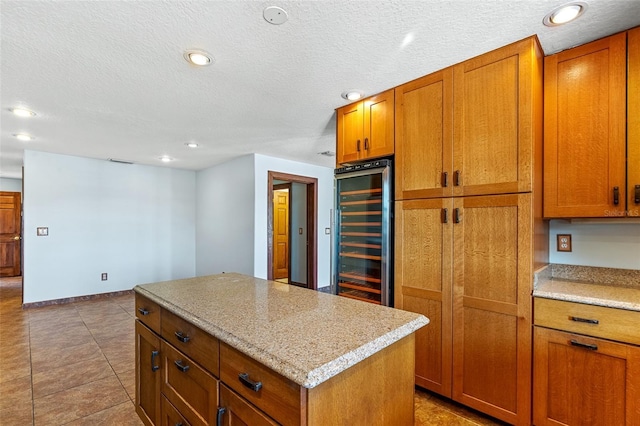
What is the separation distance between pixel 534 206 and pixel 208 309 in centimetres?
181

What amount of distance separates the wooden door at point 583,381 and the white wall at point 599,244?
2.16ft

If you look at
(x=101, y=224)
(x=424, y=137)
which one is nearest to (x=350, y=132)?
(x=424, y=137)

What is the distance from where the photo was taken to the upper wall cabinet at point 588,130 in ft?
5.57

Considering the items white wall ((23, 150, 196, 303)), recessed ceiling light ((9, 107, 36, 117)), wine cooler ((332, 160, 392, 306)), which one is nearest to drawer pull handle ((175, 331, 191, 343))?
wine cooler ((332, 160, 392, 306))

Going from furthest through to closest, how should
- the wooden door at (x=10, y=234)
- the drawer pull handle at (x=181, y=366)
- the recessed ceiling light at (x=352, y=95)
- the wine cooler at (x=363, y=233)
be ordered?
1. the wooden door at (x=10, y=234)
2. the recessed ceiling light at (x=352, y=95)
3. the wine cooler at (x=363, y=233)
4. the drawer pull handle at (x=181, y=366)

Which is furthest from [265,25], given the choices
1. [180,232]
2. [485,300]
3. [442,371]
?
[180,232]

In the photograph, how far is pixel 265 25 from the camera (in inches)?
64.4

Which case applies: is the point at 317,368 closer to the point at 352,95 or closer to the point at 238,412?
the point at 238,412

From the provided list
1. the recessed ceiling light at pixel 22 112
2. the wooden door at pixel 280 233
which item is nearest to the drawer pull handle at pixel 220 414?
the recessed ceiling light at pixel 22 112

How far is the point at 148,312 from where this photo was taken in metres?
1.72

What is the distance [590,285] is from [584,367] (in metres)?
0.56

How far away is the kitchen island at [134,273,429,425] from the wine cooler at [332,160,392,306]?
0.89m

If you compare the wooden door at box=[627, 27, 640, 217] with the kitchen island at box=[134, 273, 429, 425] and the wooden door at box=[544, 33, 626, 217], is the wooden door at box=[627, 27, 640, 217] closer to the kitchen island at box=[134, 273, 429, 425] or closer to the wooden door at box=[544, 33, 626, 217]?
the wooden door at box=[544, 33, 626, 217]

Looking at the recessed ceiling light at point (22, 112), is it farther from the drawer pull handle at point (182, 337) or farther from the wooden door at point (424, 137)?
the wooden door at point (424, 137)
